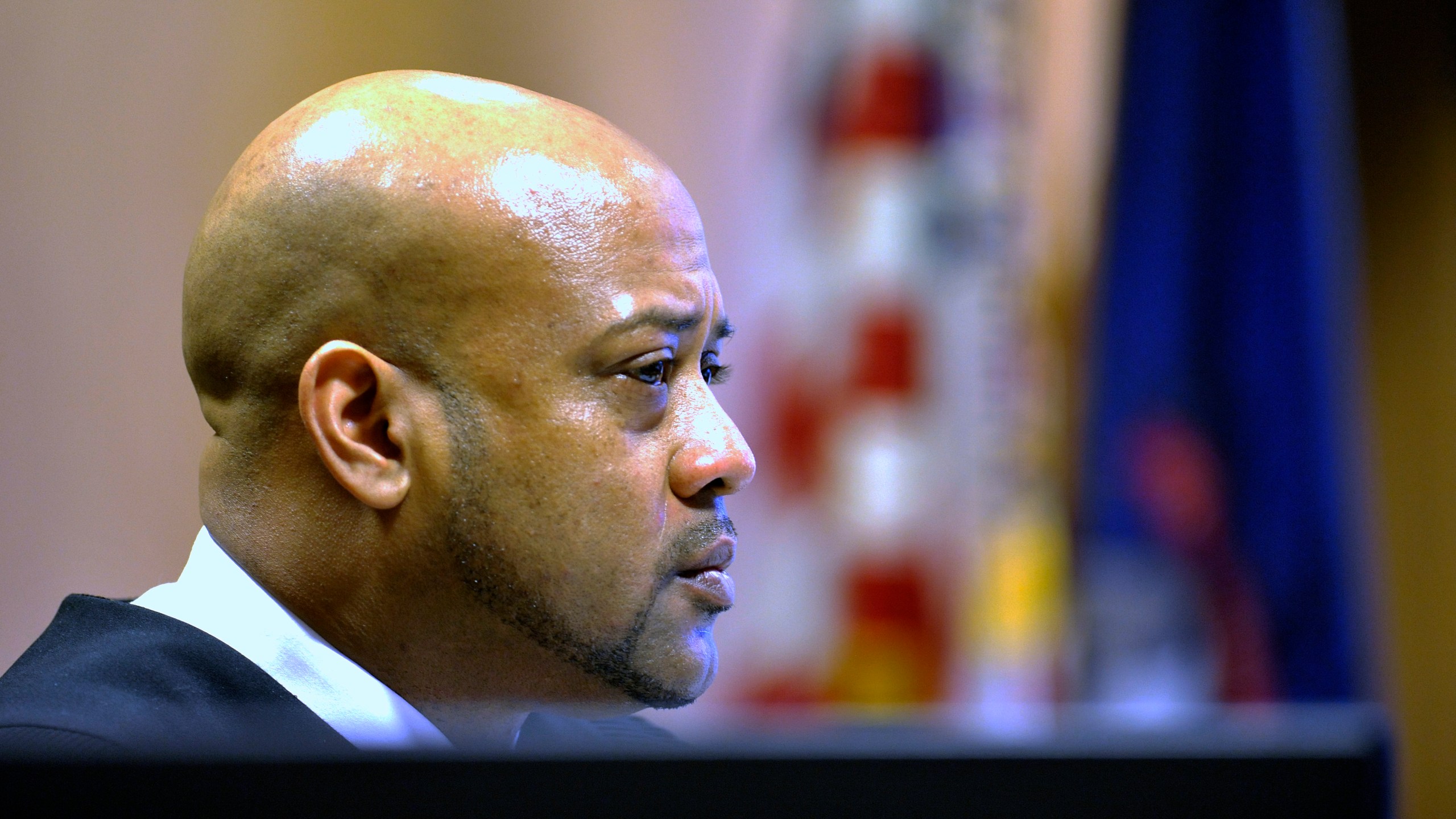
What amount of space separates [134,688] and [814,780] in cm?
78

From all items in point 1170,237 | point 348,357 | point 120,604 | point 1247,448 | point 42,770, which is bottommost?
point 42,770

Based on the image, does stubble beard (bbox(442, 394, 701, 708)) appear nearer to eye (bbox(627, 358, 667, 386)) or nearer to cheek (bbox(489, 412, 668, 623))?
cheek (bbox(489, 412, 668, 623))

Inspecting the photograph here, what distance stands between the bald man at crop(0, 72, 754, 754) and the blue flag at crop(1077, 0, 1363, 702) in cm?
174

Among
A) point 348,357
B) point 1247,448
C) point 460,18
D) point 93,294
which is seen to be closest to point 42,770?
point 348,357

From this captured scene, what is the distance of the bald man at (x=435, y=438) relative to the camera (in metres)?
1.15

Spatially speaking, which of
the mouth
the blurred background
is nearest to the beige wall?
the blurred background

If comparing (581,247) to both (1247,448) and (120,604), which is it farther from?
(1247,448)

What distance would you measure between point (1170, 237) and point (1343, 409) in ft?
1.62

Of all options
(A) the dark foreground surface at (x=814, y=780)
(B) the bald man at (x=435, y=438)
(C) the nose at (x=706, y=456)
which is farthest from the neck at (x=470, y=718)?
(A) the dark foreground surface at (x=814, y=780)

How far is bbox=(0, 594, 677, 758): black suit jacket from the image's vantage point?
984 mm

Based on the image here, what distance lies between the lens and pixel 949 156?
283 centimetres

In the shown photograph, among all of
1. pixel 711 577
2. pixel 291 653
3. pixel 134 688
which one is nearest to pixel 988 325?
pixel 711 577

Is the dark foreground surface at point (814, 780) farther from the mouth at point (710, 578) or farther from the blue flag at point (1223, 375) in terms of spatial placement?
the blue flag at point (1223, 375)

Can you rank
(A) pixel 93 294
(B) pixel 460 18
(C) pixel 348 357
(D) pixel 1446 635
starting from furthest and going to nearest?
(D) pixel 1446 635
(B) pixel 460 18
(A) pixel 93 294
(C) pixel 348 357
